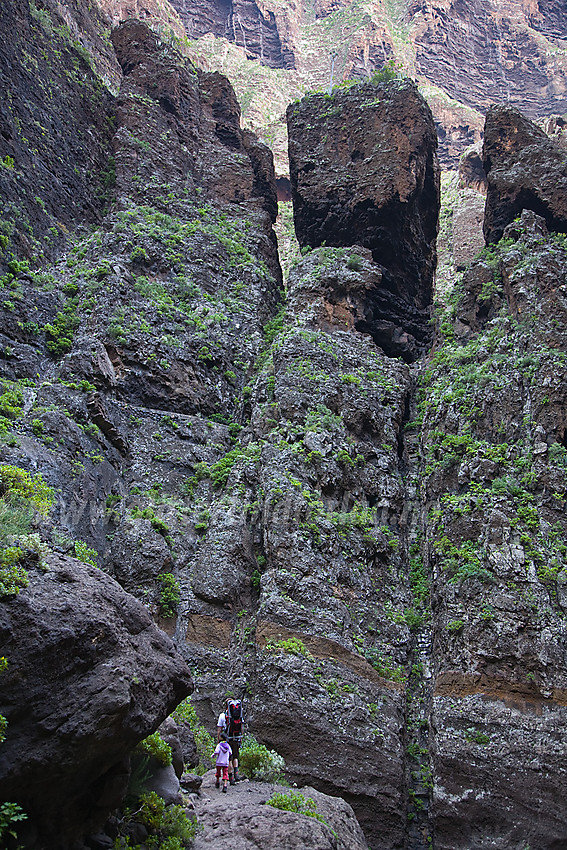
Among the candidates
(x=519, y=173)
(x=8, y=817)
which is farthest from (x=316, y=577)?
(x=519, y=173)

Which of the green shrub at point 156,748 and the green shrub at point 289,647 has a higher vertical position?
the green shrub at point 289,647

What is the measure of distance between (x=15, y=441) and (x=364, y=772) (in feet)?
36.2

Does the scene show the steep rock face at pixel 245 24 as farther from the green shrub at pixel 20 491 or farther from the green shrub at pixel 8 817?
the green shrub at pixel 8 817

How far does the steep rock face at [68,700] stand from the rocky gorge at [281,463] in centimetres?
3

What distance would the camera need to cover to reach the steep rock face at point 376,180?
29141 mm

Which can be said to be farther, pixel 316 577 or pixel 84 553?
pixel 316 577

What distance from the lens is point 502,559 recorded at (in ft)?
53.5

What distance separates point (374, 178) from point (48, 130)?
14118 mm

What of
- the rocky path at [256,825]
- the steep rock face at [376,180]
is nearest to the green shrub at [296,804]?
the rocky path at [256,825]

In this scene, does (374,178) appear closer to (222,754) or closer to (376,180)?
(376,180)

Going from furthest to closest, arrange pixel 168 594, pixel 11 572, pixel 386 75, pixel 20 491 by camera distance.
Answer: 1. pixel 386 75
2. pixel 168 594
3. pixel 20 491
4. pixel 11 572

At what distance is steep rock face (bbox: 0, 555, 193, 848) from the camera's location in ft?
20.3

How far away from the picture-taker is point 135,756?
8.25 meters

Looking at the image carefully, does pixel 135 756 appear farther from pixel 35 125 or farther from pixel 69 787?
pixel 35 125
